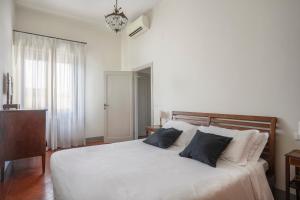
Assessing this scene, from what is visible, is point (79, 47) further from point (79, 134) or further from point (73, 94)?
point (79, 134)

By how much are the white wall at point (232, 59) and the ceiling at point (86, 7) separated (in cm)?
49

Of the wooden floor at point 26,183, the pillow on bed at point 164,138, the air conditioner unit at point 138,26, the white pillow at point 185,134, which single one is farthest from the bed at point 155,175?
the air conditioner unit at point 138,26

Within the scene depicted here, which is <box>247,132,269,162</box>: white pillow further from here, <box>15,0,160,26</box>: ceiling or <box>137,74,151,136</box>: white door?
<box>137,74,151,136</box>: white door

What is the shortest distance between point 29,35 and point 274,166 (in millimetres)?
5265

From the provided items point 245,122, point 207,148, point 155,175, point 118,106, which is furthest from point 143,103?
point 155,175

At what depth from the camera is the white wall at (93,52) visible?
188 inches

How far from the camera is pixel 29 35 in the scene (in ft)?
14.2

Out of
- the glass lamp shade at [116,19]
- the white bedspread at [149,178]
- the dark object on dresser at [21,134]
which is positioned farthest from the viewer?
the glass lamp shade at [116,19]

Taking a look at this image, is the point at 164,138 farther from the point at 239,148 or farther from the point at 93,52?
the point at 93,52

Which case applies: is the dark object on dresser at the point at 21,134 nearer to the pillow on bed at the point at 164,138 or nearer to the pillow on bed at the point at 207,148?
the pillow on bed at the point at 164,138

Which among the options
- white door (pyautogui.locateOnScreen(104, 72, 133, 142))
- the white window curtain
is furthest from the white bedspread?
white door (pyautogui.locateOnScreen(104, 72, 133, 142))

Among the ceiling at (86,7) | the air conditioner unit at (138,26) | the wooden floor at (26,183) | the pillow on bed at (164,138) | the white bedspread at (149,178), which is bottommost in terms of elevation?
the wooden floor at (26,183)

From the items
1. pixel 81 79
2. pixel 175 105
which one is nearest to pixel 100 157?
pixel 175 105

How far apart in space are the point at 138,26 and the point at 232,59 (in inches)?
106
